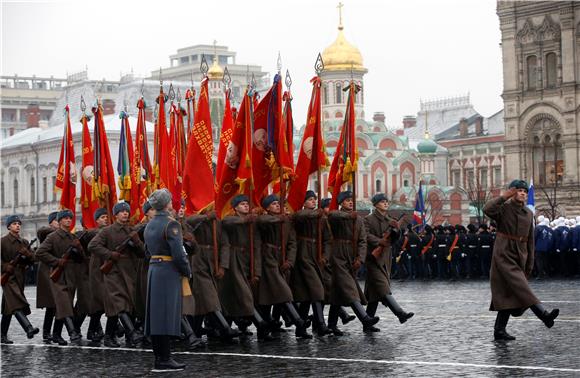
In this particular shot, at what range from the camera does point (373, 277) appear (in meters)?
15.2

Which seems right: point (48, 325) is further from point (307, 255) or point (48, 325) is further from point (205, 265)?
point (307, 255)

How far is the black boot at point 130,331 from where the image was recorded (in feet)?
48.0

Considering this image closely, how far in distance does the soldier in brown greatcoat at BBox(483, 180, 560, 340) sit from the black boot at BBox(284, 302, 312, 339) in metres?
2.05

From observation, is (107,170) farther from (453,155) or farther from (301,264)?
(453,155)

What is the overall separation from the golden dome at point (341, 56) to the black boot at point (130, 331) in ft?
237

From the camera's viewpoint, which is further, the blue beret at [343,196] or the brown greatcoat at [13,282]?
the brown greatcoat at [13,282]

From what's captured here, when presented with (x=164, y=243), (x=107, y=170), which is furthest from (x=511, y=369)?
(x=107, y=170)

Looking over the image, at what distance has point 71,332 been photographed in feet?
50.8

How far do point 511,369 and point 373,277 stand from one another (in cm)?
427

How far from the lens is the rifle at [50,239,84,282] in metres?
15.4

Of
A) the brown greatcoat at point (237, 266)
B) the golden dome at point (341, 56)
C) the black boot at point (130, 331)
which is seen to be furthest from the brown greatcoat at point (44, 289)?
the golden dome at point (341, 56)

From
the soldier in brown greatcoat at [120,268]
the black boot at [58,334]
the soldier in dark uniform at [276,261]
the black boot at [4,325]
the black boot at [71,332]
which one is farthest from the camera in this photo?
the black boot at [4,325]

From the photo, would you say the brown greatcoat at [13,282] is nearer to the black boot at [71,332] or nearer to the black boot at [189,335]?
the black boot at [71,332]

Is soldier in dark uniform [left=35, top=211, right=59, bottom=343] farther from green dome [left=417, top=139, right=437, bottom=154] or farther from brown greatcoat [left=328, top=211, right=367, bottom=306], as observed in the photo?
green dome [left=417, top=139, right=437, bottom=154]
